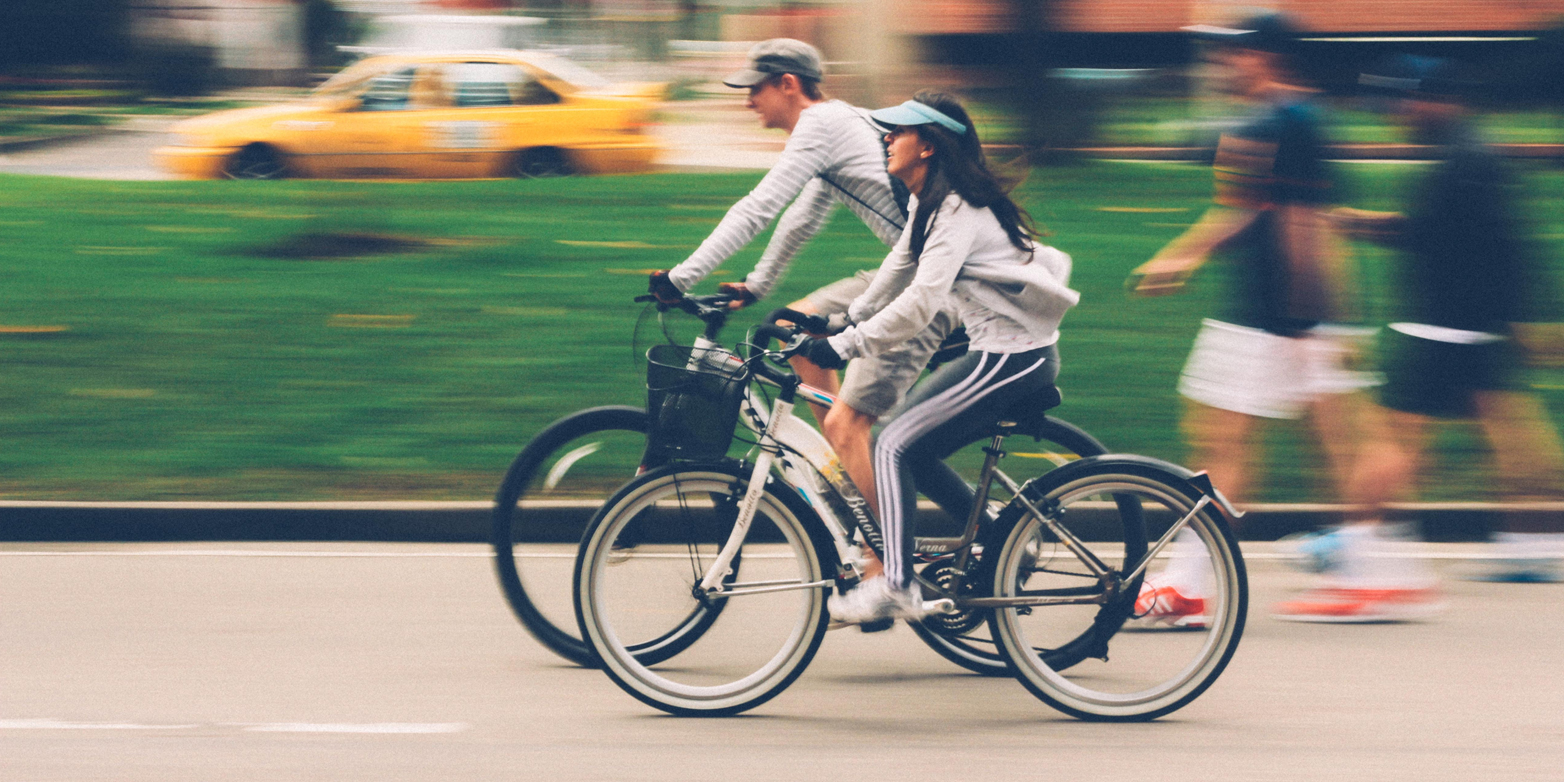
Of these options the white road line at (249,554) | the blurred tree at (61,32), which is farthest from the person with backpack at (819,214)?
the blurred tree at (61,32)

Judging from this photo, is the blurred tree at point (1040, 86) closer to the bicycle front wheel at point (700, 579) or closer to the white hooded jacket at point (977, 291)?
the white hooded jacket at point (977, 291)

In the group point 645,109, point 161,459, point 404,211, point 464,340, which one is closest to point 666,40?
point 645,109

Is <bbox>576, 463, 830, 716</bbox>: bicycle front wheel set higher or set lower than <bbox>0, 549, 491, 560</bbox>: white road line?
higher

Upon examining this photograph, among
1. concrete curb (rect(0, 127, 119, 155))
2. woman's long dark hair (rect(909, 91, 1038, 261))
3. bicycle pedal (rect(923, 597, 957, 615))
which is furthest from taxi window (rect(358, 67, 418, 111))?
bicycle pedal (rect(923, 597, 957, 615))

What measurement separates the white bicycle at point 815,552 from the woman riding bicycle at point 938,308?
0.31 ft

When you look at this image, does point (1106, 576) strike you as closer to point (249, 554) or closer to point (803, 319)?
point (803, 319)

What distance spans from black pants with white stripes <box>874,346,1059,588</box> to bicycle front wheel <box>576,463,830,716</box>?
0.66ft

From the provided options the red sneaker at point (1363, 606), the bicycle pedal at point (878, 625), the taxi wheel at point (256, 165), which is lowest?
the red sneaker at point (1363, 606)

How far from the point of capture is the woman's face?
→ 421 centimetres

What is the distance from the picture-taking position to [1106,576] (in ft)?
14.2

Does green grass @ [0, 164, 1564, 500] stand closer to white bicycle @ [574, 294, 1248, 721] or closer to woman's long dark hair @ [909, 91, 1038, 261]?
white bicycle @ [574, 294, 1248, 721]

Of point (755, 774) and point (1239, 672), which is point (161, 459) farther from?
point (1239, 672)

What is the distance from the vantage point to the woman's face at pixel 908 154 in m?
4.21

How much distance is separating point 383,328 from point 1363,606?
5199mm
